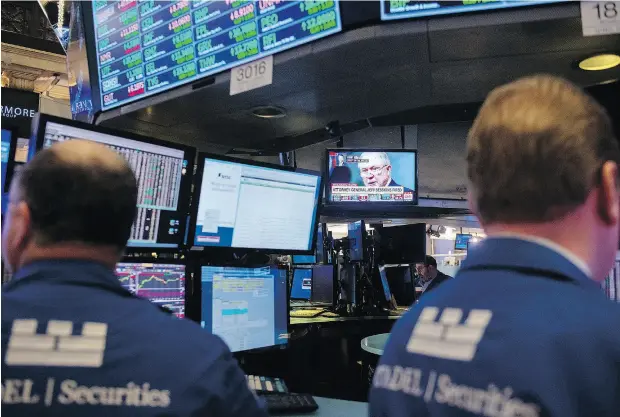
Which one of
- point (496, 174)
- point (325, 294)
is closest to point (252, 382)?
point (496, 174)

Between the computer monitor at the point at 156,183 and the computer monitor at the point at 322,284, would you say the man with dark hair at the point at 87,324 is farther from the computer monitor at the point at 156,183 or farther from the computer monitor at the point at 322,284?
the computer monitor at the point at 322,284

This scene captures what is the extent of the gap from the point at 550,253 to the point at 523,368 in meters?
0.16

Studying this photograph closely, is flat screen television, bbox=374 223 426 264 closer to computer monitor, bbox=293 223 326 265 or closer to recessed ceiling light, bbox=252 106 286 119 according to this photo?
computer monitor, bbox=293 223 326 265

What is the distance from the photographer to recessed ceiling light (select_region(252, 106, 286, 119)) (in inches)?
114

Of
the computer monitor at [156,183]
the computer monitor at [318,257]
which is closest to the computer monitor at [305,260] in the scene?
the computer monitor at [318,257]

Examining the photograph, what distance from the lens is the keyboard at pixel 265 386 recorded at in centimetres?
179

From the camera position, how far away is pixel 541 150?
713 mm

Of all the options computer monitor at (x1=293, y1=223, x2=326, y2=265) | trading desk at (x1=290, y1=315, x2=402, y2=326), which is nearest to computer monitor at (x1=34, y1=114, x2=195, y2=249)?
trading desk at (x1=290, y1=315, x2=402, y2=326)

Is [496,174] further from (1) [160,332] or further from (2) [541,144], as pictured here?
(1) [160,332]

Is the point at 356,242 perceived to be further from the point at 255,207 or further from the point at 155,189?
the point at 155,189

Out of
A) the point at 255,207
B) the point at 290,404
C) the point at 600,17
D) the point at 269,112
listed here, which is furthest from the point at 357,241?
the point at 600,17

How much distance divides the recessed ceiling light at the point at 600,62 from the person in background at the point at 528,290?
1.73 metres

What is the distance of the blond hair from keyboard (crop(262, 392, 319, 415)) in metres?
1.14

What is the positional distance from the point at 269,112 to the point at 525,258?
2402 mm
